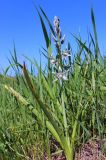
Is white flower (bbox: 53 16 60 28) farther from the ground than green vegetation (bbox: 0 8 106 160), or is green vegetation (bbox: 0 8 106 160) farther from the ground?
white flower (bbox: 53 16 60 28)

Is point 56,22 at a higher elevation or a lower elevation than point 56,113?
higher

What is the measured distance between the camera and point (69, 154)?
5.45ft

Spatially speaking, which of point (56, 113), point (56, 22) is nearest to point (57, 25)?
point (56, 22)

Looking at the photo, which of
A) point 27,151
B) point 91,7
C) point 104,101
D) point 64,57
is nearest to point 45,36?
point 64,57

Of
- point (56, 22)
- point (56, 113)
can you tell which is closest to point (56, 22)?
point (56, 22)

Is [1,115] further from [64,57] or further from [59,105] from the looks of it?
[64,57]

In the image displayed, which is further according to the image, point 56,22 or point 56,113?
point 56,113

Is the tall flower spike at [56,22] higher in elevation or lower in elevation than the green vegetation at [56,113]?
higher

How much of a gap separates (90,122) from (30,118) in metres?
0.31

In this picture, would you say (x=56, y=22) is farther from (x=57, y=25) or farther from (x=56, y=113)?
(x=56, y=113)

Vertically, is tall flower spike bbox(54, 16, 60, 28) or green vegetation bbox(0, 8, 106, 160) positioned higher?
tall flower spike bbox(54, 16, 60, 28)

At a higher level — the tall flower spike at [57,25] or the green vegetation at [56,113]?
the tall flower spike at [57,25]

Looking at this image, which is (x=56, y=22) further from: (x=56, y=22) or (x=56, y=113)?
(x=56, y=113)

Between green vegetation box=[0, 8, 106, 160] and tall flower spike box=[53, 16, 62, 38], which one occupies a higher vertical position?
tall flower spike box=[53, 16, 62, 38]
